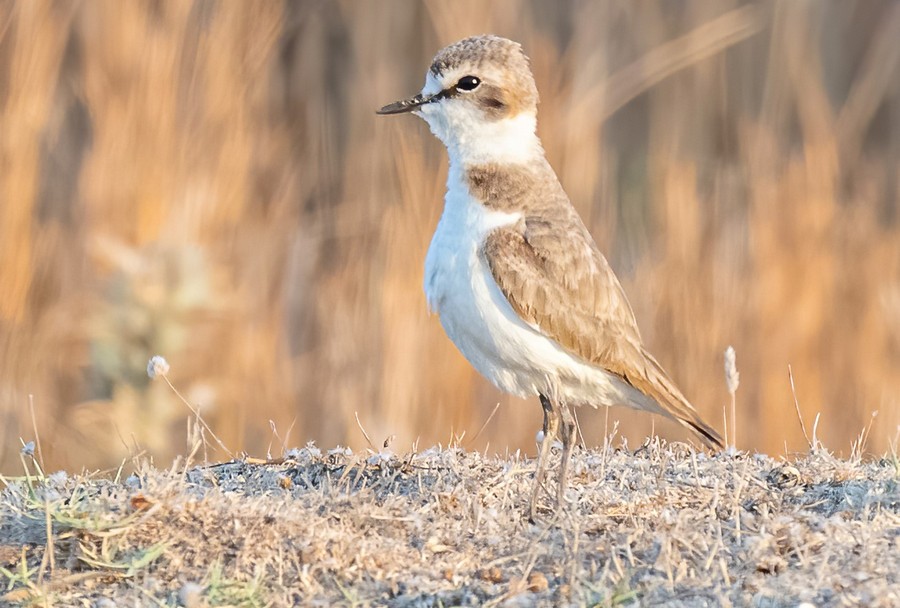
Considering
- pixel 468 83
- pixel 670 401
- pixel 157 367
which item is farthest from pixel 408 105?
pixel 670 401

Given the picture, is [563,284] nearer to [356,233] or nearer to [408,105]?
[408,105]

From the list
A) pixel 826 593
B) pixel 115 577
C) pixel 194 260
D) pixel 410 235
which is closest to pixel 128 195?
pixel 194 260

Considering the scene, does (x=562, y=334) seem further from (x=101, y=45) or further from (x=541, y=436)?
(x=101, y=45)

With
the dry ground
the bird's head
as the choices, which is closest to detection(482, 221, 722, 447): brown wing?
the bird's head

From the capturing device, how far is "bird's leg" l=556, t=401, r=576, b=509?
394 centimetres

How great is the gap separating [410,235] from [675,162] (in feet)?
5.70

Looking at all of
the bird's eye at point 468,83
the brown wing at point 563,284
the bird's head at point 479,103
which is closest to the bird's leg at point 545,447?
the brown wing at point 563,284

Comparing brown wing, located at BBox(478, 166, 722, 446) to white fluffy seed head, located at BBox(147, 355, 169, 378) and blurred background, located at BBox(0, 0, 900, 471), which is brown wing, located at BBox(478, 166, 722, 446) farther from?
blurred background, located at BBox(0, 0, 900, 471)

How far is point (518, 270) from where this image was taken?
4.37m

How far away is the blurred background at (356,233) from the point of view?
6574 mm

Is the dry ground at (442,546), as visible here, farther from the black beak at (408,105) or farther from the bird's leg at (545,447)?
the black beak at (408,105)

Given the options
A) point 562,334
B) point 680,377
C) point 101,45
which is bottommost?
point 680,377

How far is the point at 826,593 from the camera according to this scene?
126 inches

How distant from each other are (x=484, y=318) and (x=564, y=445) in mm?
466
